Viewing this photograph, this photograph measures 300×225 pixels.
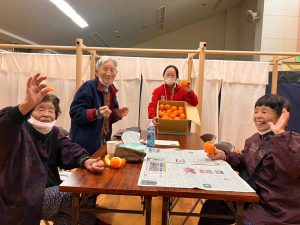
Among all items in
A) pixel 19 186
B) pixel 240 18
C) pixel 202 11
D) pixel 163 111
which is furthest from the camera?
pixel 240 18

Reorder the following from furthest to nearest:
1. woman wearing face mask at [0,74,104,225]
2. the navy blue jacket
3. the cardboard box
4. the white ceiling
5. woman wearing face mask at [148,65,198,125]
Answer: the white ceiling < woman wearing face mask at [148,65,198,125] < the cardboard box < the navy blue jacket < woman wearing face mask at [0,74,104,225]

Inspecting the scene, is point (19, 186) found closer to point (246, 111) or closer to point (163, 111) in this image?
point (163, 111)

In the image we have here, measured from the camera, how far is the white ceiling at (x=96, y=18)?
18.7 feet

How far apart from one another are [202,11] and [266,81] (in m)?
6.33

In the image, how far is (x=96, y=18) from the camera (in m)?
6.96

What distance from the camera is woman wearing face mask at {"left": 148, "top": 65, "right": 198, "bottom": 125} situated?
299 cm

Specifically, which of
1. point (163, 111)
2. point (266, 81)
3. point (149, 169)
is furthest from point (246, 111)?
point (149, 169)

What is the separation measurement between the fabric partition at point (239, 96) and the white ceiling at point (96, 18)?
10.9ft

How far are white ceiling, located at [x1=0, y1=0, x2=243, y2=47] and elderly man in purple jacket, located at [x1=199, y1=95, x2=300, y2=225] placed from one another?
4.93 metres

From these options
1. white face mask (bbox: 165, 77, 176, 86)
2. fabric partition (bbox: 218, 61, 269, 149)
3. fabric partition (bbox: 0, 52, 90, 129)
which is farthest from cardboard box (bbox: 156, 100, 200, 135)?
fabric partition (bbox: 0, 52, 90, 129)

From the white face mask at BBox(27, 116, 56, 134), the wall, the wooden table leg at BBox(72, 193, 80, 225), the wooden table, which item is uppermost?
the wall

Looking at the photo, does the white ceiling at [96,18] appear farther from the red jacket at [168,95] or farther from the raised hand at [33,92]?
the raised hand at [33,92]

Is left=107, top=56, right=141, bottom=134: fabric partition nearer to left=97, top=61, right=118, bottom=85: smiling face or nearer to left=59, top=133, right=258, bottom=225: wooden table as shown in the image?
left=97, top=61, right=118, bottom=85: smiling face

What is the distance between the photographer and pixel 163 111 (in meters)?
2.71
